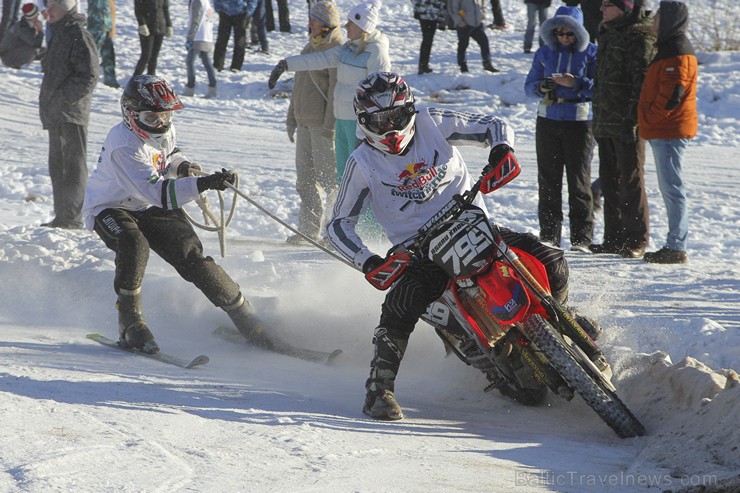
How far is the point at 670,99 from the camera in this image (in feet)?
25.4

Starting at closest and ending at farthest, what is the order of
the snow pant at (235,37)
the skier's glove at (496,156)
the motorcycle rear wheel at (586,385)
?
the motorcycle rear wheel at (586,385) → the skier's glove at (496,156) → the snow pant at (235,37)

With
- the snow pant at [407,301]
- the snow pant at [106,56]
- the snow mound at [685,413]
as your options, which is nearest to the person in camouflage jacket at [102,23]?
the snow pant at [106,56]

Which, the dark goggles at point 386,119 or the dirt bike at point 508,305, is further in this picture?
the dark goggles at point 386,119

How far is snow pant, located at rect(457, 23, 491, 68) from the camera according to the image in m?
15.9

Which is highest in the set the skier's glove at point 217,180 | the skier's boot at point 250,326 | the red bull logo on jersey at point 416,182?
the red bull logo on jersey at point 416,182

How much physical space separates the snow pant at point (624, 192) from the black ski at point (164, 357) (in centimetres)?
396

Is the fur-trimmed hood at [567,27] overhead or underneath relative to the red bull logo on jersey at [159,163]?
overhead

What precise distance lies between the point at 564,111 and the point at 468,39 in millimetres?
8003

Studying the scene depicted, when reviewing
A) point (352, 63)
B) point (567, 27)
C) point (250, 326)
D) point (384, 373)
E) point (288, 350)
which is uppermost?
point (567, 27)

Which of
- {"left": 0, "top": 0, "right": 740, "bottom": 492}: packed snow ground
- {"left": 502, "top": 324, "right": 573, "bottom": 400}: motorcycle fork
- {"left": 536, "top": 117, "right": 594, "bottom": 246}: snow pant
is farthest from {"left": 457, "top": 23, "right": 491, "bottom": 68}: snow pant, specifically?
{"left": 502, "top": 324, "right": 573, "bottom": 400}: motorcycle fork

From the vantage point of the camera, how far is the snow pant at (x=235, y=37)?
53.4ft

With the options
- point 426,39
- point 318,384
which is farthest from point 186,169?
point 426,39

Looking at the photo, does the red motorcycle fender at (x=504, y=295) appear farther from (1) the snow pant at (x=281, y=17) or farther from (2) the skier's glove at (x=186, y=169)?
(1) the snow pant at (x=281, y=17)

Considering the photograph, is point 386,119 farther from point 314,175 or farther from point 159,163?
point 314,175
